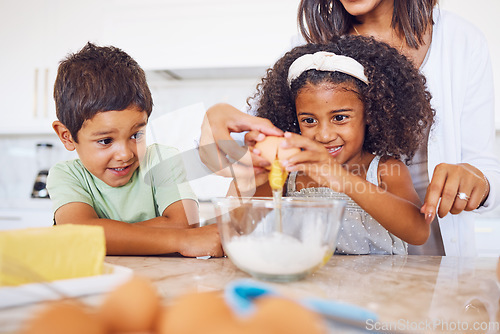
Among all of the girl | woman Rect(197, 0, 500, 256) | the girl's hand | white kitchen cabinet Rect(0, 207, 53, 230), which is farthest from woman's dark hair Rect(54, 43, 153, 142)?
white kitchen cabinet Rect(0, 207, 53, 230)

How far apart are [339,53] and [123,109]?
679mm

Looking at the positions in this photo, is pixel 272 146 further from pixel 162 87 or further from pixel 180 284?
pixel 162 87

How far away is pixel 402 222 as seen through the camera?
1.04m

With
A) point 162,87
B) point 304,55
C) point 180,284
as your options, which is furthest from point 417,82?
point 162,87

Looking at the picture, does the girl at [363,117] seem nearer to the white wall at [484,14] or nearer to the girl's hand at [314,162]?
the girl's hand at [314,162]

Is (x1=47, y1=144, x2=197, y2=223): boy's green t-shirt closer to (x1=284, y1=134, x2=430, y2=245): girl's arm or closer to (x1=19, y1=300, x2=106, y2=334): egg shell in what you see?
(x1=284, y1=134, x2=430, y2=245): girl's arm

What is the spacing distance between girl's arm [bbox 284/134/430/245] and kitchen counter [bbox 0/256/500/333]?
4.7 inches

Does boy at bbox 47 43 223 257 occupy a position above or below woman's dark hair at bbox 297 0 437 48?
below

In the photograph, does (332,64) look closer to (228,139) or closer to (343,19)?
(343,19)

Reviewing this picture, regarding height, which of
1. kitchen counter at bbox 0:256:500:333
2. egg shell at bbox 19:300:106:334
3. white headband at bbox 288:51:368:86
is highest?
white headband at bbox 288:51:368:86

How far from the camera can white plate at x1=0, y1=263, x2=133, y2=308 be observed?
520 mm

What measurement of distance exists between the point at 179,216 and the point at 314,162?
1.83 feet

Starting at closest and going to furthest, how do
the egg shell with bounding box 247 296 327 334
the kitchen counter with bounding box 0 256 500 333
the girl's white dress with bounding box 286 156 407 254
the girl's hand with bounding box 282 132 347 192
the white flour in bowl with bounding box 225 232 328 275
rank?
the egg shell with bounding box 247 296 327 334, the kitchen counter with bounding box 0 256 500 333, the white flour in bowl with bounding box 225 232 328 275, the girl's hand with bounding box 282 132 347 192, the girl's white dress with bounding box 286 156 407 254

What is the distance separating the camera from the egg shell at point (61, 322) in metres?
0.30
